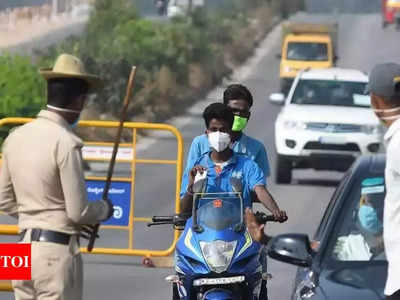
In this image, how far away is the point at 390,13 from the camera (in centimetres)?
7719

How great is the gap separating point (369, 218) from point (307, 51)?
40775mm

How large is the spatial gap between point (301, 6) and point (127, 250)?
88209 millimetres

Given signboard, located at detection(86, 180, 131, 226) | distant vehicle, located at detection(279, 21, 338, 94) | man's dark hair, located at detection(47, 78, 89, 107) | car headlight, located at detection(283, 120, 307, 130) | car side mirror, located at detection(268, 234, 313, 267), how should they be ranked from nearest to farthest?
man's dark hair, located at detection(47, 78, 89, 107) → car side mirror, located at detection(268, 234, 313, 267) → signboard, located at detection(86, 180, 131, 226) → car headlight, located at detection(283, 120, 307, 130) → distant vehicle, located at detection(279, 21, 338, 94)

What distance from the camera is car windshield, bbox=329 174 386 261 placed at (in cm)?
776

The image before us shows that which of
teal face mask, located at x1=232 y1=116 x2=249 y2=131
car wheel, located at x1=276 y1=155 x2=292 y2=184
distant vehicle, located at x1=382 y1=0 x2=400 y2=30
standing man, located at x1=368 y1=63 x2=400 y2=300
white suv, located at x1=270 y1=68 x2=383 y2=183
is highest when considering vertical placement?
standing man, located at x1=368 y1=63 x2=400 y2=300

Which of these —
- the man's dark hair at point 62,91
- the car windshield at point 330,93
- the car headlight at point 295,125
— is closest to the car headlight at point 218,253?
the man's dark hair at point 62,91

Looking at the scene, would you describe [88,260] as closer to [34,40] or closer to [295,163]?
[295,163]

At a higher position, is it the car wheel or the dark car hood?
the dark car hood

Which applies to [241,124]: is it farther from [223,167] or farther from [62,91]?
[62,91]

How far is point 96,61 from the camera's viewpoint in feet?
108

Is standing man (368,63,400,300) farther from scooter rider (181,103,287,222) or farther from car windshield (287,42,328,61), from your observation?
car windshield (287,42,328,61)

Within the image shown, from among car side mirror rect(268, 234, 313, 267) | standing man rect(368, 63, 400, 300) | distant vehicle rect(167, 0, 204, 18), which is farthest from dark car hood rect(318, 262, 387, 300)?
distant vehicle rect(167, 0, 204, 18)

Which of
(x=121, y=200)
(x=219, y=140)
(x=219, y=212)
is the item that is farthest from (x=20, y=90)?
(x=219, y=212)

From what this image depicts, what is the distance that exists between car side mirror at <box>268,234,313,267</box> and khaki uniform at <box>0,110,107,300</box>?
1237mm
